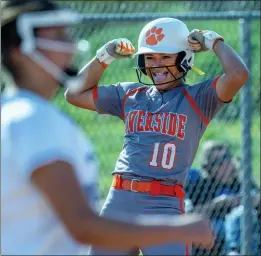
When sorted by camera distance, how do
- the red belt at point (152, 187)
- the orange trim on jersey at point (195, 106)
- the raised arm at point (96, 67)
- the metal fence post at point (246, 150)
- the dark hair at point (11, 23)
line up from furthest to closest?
1. the metal fence post at point (246, 150)
2. the raised arm at point (96, 67)
3. the orange trim on jersey at point (195, 106)
4. the red belt at point (152, 187)
5. the dark hair at point (11, 23)

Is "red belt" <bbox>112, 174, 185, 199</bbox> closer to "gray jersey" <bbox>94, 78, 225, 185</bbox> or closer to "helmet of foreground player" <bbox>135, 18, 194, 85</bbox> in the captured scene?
"gray jersey" <bbox>94, 78, 225, 185</bbox>

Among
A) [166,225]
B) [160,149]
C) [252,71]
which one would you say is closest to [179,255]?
[160,149]

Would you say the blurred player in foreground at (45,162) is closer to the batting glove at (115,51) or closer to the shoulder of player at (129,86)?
the shoulder of player at (129,86)

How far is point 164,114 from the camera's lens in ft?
16.6

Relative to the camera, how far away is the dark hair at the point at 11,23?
268cm

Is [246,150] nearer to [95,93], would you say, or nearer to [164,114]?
[95,93]

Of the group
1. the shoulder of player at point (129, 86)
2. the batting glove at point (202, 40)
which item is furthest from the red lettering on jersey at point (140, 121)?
the batting glove at point (202, 40)

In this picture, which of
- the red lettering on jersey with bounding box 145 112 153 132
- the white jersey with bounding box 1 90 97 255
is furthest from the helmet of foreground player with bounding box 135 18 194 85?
the white jersey with bounding box 1 90 97 255

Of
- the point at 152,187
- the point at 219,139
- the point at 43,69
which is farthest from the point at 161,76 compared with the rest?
the point at 219,139

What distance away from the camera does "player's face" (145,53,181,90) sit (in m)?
5.15

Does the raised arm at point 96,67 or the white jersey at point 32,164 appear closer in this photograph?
the white jersey at point 32,164

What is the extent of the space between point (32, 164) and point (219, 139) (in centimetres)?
555

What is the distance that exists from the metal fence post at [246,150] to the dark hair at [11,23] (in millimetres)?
4670

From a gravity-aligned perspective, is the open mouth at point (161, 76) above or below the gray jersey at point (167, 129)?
above
